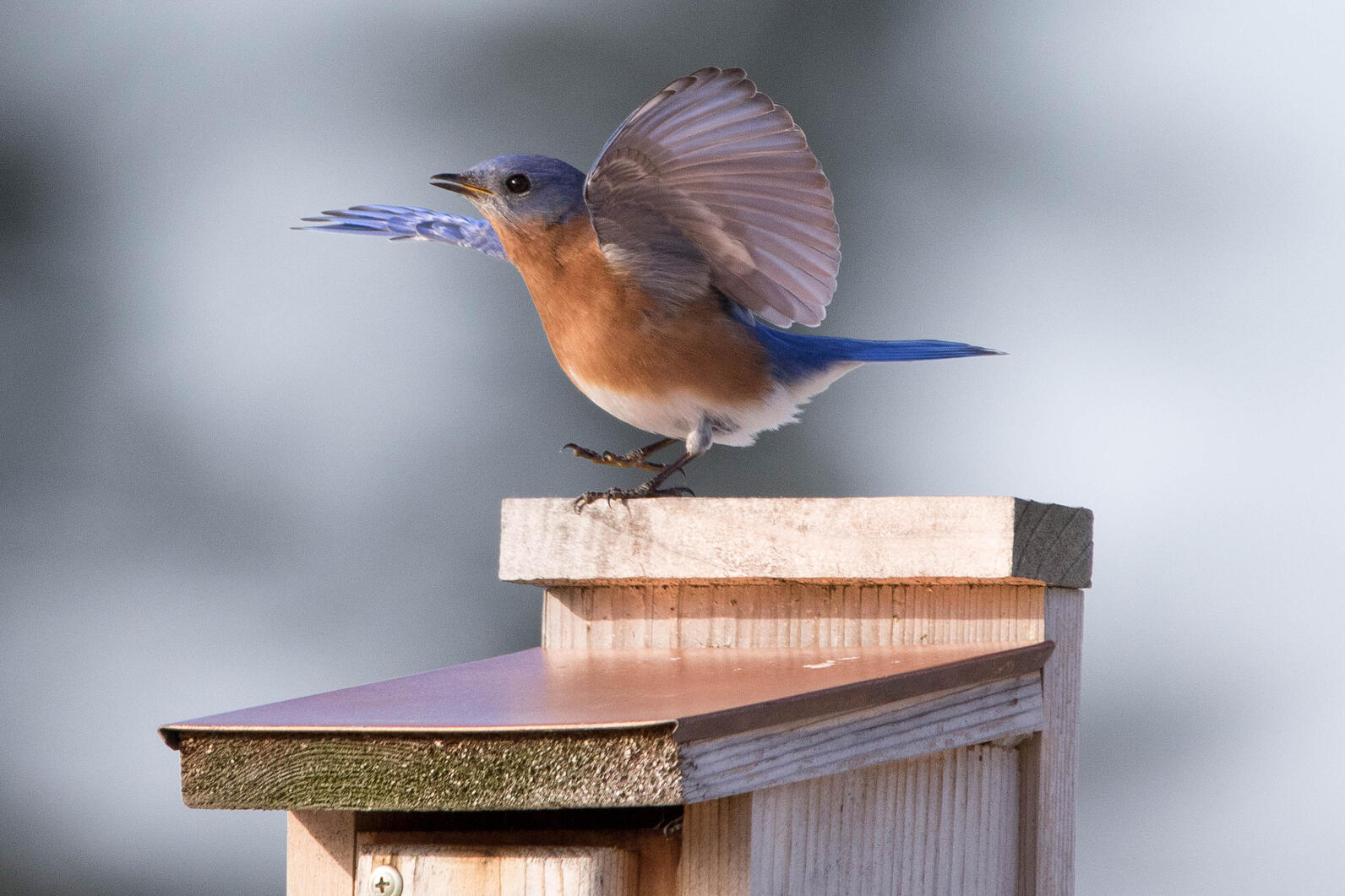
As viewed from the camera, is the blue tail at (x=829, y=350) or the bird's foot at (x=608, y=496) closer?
the bird's foot at (x=608, y=496)

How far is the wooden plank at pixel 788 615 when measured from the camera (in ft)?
6.79

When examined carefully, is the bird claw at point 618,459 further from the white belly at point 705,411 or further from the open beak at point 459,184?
the open beak at point 459,184

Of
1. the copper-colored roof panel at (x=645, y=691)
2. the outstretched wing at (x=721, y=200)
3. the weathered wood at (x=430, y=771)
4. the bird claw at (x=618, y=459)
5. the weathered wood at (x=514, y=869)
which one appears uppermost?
the outstretched wing at (x=721, y=200)

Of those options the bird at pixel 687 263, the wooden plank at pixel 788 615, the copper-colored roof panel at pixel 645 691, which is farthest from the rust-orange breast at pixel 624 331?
the copper-colored roof panel at pixel 645 691

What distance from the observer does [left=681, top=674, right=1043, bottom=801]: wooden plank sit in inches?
61.7

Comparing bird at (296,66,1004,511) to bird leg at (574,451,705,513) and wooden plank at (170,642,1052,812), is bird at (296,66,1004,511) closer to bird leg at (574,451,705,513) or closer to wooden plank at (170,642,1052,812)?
bird leg at (574,451,705,513)

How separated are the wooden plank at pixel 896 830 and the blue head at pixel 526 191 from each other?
1.13m

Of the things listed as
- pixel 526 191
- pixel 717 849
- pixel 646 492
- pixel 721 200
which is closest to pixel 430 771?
pixel 717 849

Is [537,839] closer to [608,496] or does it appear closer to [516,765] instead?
[516,765]

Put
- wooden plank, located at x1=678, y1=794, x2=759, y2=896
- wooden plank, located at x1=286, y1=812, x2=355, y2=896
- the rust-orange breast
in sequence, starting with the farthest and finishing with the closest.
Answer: the rust-orange breast, wooden plank, located at x1=286, y1=812, x2=355, y2=896, wooden plank, located at x1=678, y1=794, x2=759, y2=896

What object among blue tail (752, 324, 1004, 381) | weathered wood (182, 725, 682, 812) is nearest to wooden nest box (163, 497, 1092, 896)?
weathered wood (182, 725, 682, 812)

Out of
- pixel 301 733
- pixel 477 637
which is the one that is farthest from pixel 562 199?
pixel 477 637

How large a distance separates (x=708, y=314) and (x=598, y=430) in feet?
12.2

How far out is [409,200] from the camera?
632 centimetres
